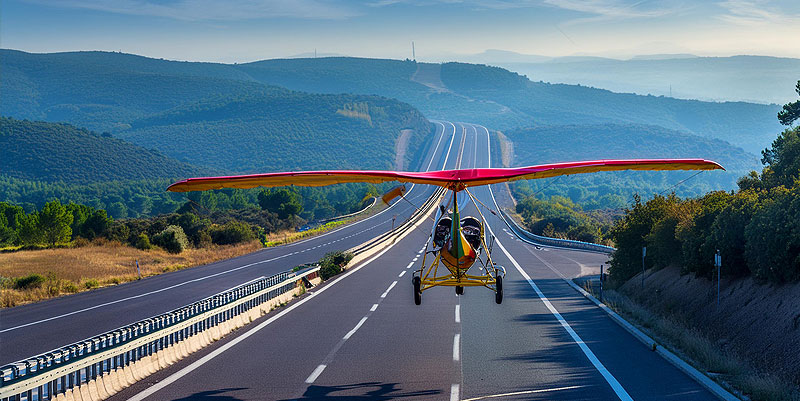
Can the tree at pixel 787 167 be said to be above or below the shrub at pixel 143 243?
above

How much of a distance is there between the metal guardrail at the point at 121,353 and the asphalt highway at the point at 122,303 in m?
4.66

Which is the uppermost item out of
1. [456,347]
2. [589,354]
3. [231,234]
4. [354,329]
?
[589,354]

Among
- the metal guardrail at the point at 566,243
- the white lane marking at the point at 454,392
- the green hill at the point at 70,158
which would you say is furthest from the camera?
the green hill at the point at 70,158

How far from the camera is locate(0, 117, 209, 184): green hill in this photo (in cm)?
16675

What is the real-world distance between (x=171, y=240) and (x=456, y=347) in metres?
47.8

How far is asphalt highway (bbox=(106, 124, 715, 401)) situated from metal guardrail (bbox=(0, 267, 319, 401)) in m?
0.39

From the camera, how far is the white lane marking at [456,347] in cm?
1789

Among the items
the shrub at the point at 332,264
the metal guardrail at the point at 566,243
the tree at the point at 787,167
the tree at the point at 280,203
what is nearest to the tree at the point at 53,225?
the shrub at the point at 332,264

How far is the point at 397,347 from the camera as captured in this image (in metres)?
19.5

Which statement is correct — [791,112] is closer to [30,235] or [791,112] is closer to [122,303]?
[122,303]

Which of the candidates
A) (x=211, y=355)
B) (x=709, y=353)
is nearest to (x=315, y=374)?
(x=211, y=355)

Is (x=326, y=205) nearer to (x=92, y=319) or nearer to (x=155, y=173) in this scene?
(x=155, y=173)

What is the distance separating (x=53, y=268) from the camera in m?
46.6

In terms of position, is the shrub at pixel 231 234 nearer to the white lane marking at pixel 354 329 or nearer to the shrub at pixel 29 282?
the shrub at pixel 29 282
